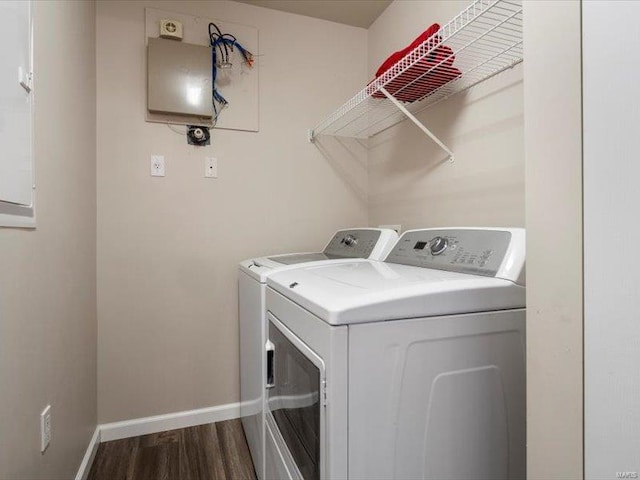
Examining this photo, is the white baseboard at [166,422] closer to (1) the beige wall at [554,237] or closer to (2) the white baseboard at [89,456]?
(2) the white baseboard at [89,456]

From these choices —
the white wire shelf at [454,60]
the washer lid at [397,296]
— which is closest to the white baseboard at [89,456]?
the washer lid at [397,296]

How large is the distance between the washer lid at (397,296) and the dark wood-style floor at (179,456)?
1.11 metres

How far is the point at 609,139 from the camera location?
1.51ft

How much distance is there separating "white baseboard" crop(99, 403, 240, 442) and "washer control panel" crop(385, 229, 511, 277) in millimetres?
1343

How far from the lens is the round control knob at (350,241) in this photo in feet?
5.86

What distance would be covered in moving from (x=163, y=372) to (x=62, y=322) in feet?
2.63

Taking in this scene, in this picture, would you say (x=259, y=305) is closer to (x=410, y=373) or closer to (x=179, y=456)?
(x=410, y=373)

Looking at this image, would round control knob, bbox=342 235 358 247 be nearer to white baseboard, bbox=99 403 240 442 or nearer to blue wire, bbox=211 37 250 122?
blue wire, bbox=211 37 250 122

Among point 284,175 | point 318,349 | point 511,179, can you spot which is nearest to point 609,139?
point 318,349

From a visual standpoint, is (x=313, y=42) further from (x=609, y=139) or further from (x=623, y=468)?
(x=623, y=468)

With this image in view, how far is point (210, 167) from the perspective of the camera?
6.34ft

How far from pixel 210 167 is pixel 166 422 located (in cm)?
145

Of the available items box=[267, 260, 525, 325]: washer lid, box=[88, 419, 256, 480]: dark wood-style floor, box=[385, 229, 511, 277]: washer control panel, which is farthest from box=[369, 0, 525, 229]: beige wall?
box=[88, 419, 256, 480]: dark wood-style floor

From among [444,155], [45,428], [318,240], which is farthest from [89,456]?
[444,155]
